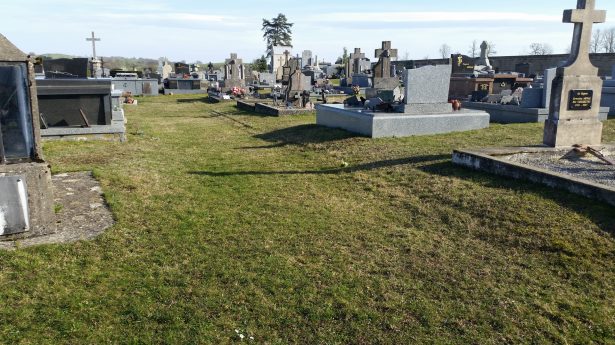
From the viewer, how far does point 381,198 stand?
636 centimetres

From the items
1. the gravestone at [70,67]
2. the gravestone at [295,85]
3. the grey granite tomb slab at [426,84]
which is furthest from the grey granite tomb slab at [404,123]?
the gravestone at [70,67]

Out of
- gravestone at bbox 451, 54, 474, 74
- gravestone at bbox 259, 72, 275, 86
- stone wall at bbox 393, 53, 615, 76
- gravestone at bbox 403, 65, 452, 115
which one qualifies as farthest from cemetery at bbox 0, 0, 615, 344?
stone wall at bbox 393, 53, 615, 76

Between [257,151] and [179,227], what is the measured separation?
16.1 ft

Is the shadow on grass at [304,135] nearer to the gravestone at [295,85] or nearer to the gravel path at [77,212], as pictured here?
the gravestone at [295,85]

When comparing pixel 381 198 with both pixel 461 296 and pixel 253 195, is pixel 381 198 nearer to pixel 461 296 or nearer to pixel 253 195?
pixel 253 195

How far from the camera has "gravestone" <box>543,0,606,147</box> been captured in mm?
7699

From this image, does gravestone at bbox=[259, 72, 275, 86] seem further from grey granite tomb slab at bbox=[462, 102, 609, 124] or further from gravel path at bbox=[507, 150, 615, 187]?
gravel path at bbox=[507, 150, 615, 187]

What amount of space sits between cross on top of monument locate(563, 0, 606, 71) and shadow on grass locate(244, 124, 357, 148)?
15.4 ft

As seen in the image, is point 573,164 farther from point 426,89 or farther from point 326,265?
point 326,265

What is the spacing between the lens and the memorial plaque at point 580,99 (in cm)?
786

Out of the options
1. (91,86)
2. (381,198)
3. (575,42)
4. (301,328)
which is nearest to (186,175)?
(381,198)

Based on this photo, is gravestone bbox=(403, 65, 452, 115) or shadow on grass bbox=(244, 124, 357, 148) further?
shadow on grass bbox=(244, 124, 357, 148)

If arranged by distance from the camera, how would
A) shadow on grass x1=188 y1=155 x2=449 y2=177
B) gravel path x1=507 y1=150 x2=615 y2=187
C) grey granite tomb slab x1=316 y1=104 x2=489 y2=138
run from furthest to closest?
grey granite tomb slab x1=316 y1=104 x2=489 y2=138 < shadow on grass x1=188 y1=155 x2=449 y2=177 < gravel path x1=507 y1=150 x2=615 y2=187

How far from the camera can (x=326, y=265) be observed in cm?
431
